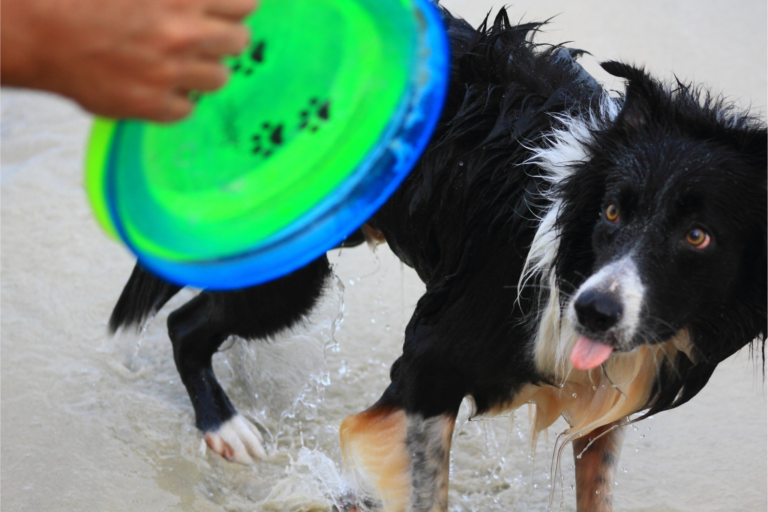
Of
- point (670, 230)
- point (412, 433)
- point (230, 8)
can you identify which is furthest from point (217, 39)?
point (412, 433)

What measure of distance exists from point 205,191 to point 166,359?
217 cm

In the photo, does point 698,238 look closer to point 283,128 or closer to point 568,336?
point 568,336

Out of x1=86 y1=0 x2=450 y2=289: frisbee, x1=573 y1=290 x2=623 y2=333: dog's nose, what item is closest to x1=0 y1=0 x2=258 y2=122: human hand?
x1=86 y1=0 x2=450 y2=289: frisbee

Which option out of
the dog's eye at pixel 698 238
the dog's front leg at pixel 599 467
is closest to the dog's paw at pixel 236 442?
the dog's front leg at pixel 599 467

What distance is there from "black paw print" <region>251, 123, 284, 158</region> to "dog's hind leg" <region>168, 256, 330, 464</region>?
4.26 feet

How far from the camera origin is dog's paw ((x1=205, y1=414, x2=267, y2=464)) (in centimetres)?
307

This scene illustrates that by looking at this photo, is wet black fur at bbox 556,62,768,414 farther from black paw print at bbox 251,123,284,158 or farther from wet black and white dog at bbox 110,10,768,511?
black paw print at bbox 251,123,284,158

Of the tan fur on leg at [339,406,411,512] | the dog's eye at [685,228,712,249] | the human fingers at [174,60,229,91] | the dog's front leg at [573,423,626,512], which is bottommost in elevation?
the tan fur on leg at [339,406,411,512]

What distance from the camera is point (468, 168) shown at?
228 cm

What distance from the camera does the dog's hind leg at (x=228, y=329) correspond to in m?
2.95

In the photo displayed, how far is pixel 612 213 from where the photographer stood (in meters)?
1.83

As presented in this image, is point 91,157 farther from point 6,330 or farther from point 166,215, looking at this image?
point 6,330

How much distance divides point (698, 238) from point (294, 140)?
0.92 meters

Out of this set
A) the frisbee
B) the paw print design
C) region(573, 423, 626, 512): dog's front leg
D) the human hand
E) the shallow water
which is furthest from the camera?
the shallow water
